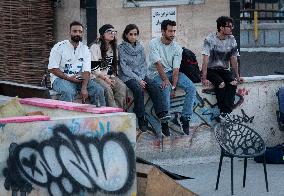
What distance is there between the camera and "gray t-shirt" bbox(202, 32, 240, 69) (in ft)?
40.5

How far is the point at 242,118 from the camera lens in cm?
1294

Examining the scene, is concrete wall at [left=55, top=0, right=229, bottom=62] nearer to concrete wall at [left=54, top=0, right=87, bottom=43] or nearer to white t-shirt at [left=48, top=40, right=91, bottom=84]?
concrete wall at [left=54, top=0, right=87, bottom=43]

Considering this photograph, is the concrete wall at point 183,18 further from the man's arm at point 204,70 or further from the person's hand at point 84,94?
the person's hand at point 84,94

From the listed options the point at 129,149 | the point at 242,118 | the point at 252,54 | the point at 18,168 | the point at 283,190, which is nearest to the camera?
the point at 18,168

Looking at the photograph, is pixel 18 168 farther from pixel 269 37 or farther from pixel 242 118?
pixel 269 37

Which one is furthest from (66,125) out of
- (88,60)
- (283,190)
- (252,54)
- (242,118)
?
(252,54)

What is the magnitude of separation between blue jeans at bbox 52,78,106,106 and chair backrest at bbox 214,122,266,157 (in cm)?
143

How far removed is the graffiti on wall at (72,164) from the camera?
301 inches

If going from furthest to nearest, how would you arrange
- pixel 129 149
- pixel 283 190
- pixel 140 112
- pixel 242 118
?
1. pixel 242 118
2. pixel 140 112
3. pixel 283 190
4. pixel 129 149

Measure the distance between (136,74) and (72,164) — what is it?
3.91 meters

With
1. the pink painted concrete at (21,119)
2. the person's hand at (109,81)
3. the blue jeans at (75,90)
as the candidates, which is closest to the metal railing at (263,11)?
the person's hand at (109,81)

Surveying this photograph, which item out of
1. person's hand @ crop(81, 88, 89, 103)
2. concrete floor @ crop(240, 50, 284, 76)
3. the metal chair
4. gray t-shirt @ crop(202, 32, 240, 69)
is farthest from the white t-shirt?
concrete floor @ crop(240, 50, 284, 76)

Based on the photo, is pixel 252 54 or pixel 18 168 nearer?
pixel 18 168

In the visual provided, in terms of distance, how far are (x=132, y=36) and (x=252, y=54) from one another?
56.4ft
